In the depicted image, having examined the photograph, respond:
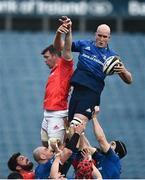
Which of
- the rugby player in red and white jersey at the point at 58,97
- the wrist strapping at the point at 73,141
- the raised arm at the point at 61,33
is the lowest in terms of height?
the wrist strapping at the point at 73,141

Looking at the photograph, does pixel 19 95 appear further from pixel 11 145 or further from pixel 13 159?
pixel 13 159

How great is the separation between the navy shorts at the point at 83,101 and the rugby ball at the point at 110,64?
0.98 ft

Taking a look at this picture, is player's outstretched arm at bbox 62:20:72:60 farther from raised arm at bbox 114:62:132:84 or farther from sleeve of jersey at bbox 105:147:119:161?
sleeve of jersey at bbox 105:147:119:161

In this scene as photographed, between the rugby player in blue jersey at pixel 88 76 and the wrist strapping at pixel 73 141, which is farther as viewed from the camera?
the rugby player in blue jersey at pixel 88 76

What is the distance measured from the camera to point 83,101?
9914 mm

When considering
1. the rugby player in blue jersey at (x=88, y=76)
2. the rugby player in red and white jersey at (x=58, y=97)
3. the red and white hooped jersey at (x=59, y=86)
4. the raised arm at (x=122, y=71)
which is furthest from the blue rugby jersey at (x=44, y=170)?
the raised arm at (x=122, y=71)

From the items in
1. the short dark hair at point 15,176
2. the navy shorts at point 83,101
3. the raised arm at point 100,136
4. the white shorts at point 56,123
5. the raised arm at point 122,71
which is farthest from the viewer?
the white shorts at point 56,123

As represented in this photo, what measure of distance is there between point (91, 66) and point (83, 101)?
0.35 metres

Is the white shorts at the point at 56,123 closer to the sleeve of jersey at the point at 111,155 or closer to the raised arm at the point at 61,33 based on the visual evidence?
the sleeve of jersey at the point at 111,155

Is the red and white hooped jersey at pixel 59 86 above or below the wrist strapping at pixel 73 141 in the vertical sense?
above

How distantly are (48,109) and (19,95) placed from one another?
9508mm

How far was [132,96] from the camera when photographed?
20.0m

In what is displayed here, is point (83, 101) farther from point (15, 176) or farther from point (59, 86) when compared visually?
point (15, 176)

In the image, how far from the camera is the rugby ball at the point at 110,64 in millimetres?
9703
